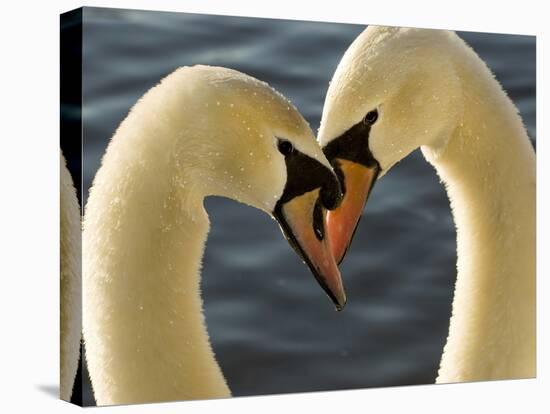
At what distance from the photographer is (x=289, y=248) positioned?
516 cm

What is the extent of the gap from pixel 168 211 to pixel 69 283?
68cm

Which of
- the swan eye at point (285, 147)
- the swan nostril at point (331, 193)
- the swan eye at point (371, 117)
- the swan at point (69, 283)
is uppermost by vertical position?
the swan eye at point (371, 117)

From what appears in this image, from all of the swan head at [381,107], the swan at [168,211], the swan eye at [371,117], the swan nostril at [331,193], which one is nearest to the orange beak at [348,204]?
the swan head at [381,107]

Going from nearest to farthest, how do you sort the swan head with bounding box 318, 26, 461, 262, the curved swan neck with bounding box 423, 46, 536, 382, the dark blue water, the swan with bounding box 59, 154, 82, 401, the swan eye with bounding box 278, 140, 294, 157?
1. the swan eye with bounding box 278, 140, 294, 157
2. the swan with bounding box 59, 154, 82, 401
3. the dark blue water
4. the swan head with bounding box 318, 26, 461, 262
5. the curved swan neck with bounding box 423, 46, 536, 382

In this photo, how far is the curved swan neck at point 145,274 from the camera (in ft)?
14.5

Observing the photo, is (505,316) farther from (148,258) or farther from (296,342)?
(148,258)

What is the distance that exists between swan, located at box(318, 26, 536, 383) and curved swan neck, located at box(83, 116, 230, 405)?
3.03 ft

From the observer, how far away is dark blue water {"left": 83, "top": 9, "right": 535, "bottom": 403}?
4.96 meters

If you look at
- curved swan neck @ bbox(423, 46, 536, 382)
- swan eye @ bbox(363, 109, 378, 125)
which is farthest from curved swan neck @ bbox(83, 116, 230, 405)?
curved swan neck @ bbox(423, 46, 536, 382)

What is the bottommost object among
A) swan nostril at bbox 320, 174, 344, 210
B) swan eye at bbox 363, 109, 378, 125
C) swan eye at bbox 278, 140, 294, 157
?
swan nostril at bbox 320, 174, 344, 210

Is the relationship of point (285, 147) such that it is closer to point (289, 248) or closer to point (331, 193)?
point (331, 193)

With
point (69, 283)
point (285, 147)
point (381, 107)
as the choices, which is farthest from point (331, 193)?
point (69, 283)

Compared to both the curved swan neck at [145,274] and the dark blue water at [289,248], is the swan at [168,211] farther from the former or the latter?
the dark blue water at [289,248]

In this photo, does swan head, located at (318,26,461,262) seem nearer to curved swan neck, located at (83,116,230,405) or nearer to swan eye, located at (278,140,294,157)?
swan eye, located at (278,140,294,157)
